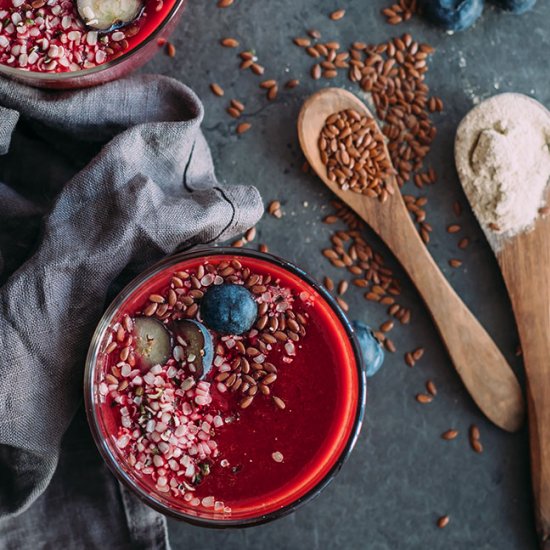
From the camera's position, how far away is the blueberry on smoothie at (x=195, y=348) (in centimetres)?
160

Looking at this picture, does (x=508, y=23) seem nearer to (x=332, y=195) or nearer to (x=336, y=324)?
(x=332, y=195)

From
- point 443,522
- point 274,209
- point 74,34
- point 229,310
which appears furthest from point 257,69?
point 443,522

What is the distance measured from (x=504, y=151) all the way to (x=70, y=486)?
1340mm

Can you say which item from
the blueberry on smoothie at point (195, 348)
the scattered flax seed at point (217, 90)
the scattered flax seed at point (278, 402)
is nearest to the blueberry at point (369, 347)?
the scattered flax seed at point (278, 402)

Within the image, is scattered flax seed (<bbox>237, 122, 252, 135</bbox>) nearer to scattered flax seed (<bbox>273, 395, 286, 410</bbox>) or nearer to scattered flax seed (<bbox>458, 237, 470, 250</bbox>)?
scattered flax seed (<bbox>458, 237, 470, 250</bbox>)

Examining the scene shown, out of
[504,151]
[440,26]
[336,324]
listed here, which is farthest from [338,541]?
[440,26]

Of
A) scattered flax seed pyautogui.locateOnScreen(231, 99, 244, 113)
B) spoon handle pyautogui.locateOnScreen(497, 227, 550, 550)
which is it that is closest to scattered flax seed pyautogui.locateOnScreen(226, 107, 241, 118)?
scattered flax seed pyautogui.locateOnScreen(231, 99, 244, 113)

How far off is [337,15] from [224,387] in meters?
1.04

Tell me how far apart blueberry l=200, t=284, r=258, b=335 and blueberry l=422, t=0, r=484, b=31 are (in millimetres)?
925

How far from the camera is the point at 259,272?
171cm

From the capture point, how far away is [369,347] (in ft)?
6.40

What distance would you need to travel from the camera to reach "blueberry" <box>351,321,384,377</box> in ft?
6.37

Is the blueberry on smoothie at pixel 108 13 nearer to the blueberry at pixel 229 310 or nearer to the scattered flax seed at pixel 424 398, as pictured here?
the blueberry at pixel 229 310

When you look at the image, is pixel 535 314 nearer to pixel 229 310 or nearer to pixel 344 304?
pixel 344 304
